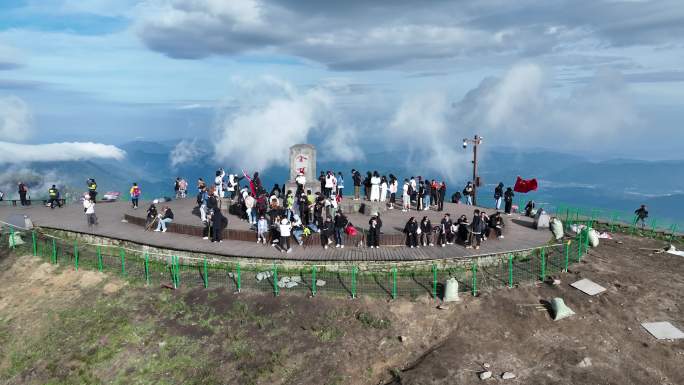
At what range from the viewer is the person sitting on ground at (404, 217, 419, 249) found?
20000 millimetres

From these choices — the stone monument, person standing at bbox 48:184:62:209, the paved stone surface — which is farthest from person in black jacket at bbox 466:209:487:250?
person standing at bbox 48:184:62:209

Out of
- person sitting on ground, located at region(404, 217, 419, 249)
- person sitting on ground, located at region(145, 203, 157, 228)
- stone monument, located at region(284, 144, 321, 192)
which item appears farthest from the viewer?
stone monument, located at region(284, 144, 321, 192)

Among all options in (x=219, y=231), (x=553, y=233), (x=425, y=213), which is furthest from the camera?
(x=425, y=213)

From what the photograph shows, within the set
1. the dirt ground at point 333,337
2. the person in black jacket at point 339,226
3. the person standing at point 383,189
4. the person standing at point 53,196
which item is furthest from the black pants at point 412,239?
the person standing at point 53,196

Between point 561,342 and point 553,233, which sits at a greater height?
point 553,233

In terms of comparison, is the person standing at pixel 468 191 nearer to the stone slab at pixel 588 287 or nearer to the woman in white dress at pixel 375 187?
the woman in white dress at pixel 375 187

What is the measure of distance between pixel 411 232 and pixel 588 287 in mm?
7482

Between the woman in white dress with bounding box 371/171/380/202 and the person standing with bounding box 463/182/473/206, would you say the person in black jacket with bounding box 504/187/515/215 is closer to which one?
the person standing with bounding box 463/182/473/206

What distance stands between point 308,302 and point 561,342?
28.9 feet

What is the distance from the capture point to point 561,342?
14188 millimetres

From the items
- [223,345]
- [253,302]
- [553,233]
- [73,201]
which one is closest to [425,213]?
[553,233]

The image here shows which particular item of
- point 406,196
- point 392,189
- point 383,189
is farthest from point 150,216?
point 406,196

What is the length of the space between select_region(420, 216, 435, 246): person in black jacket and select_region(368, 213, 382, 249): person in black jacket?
82.4 inches

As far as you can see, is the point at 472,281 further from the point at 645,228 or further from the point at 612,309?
the point at 645,228
